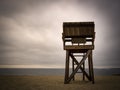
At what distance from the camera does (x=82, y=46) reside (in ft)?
57.3

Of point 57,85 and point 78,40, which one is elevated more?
point 78,40

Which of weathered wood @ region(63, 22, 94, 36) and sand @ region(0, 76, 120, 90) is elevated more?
weathered wood @ region(63, 22, 94, 36)

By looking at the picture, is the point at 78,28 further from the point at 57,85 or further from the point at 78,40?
the point at 57,85

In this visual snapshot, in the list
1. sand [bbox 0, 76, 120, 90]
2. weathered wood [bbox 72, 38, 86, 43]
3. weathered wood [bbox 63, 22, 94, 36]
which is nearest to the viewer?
sand [bbox 0, 76, 120, 90]

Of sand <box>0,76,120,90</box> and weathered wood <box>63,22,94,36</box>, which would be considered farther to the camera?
weathered wood <box>63,22,94,36</box>

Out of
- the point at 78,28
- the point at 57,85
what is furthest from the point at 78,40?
the point at 57,85

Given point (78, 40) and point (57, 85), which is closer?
point (57, 85)

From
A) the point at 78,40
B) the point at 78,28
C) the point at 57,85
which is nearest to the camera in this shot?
the point at 57,85

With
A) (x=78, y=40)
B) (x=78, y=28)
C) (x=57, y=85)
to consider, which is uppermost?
(x=78, y=28)

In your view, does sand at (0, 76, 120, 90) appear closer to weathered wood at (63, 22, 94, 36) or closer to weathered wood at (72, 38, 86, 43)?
weathered wood at (72, 38, 86, 43)

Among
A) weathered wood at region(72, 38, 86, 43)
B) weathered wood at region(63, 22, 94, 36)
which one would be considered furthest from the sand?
weathered wood at region(63, 22, 94, 36)

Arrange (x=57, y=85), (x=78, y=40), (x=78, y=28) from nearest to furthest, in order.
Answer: (x=57, y=85), (x=78, y=28), (x=78, y=40)

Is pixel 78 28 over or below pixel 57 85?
over

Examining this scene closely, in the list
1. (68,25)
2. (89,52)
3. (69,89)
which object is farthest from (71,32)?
(69,89)
